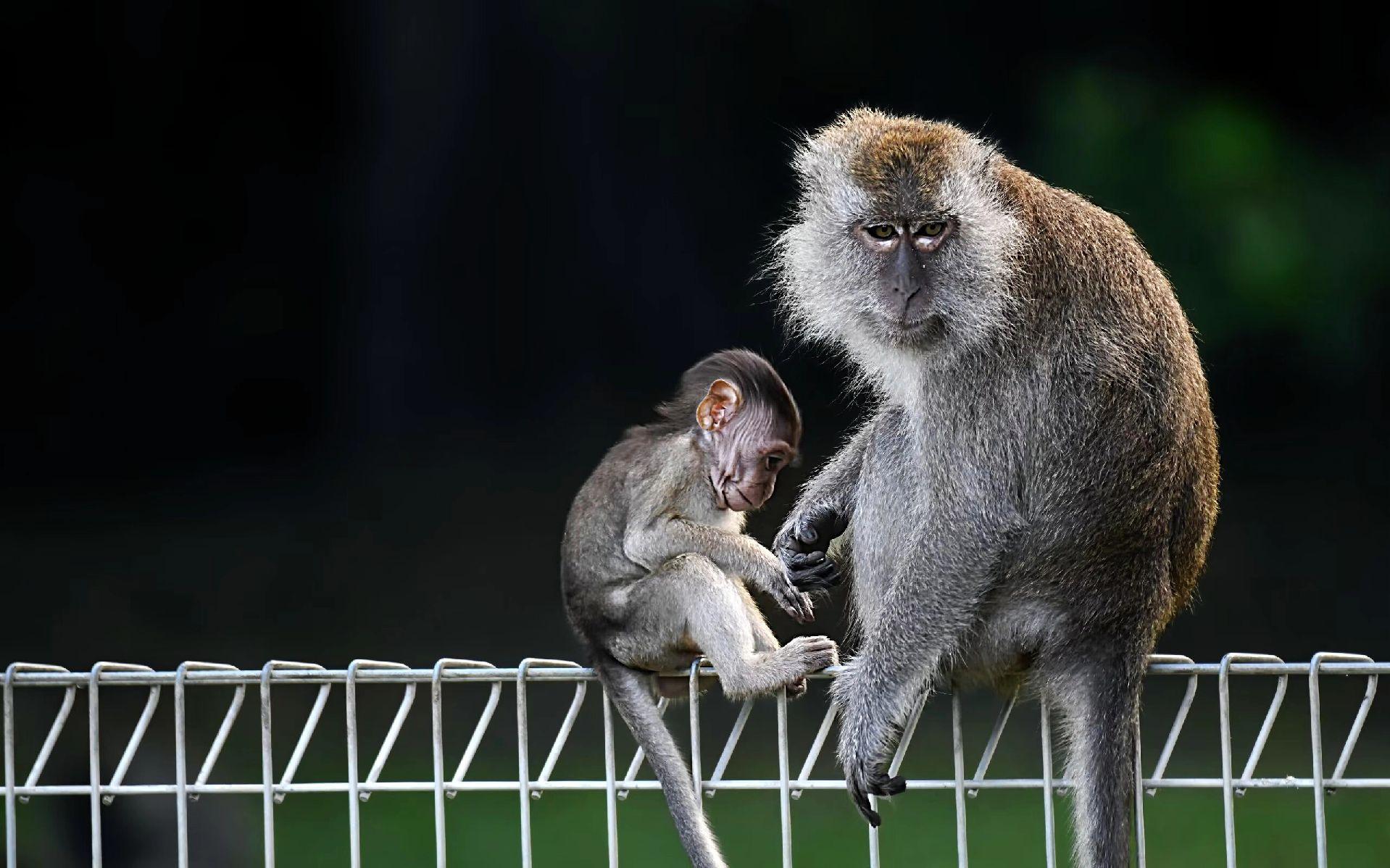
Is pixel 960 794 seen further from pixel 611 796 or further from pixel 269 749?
pixel 269 749

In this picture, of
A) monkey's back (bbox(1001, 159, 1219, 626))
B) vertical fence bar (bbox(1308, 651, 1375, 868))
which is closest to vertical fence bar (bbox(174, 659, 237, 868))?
monkey's back (bbox(1001, 159, 1219, 626))

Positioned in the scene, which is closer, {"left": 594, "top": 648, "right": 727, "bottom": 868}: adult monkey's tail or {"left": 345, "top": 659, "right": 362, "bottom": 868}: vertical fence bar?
→ {"left": 345, "top": 659, "right": 362, "bottom": 868}: vertical fence bar

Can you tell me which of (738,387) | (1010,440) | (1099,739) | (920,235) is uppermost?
(920,235)

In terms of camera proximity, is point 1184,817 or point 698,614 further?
point 1184,817

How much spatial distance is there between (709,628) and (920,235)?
859mm

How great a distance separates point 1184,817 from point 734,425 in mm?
2969

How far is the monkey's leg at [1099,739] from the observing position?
105 inches

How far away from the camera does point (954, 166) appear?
2939mm

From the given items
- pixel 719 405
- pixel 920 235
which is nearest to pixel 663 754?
pixel 719 405

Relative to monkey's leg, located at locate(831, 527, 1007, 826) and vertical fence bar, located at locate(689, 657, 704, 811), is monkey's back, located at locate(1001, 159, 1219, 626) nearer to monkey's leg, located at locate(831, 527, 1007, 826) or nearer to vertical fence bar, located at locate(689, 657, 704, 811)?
monkey's leg, located at locate(831, 527, 1007, 826)

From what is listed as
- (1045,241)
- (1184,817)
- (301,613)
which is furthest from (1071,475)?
(301,613)

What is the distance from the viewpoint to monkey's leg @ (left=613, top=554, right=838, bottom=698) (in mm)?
2900

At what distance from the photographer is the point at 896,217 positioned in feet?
9.71

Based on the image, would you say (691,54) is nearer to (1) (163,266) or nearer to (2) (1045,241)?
(1) (163,266)
